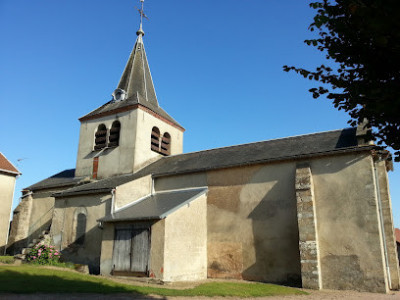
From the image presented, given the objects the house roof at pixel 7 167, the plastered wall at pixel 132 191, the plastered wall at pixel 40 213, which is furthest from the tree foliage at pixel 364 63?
the house roof at pixel 7 167

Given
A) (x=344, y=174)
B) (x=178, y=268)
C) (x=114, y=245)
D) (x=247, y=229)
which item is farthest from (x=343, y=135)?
(x=114, y=245)

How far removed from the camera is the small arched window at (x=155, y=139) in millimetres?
22203

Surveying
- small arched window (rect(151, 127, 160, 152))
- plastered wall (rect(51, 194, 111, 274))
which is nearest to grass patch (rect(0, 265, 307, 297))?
plastered wall (rect(51, 194, 111, 274))

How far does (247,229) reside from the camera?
48.2 feet

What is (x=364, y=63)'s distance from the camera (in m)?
5.04

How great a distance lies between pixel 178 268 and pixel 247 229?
350cm

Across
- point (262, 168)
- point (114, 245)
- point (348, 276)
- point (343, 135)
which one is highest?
point (343, 135)

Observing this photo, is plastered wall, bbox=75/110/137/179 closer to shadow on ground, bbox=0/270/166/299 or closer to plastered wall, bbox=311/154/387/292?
shadow on ground, bbox=0/270/166/299

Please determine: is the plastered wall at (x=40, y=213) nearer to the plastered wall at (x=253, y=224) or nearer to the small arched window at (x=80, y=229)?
the small arched window at (x=80, y=229)

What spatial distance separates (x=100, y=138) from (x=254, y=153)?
11.4 meters

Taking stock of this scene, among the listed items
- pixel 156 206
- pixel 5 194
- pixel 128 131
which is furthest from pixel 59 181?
pixel 156 206

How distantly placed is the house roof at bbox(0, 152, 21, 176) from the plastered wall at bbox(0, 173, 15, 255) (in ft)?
1.35

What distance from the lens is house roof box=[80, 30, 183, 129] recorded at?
22344 mm

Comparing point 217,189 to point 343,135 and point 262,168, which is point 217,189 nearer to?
point 262,168
